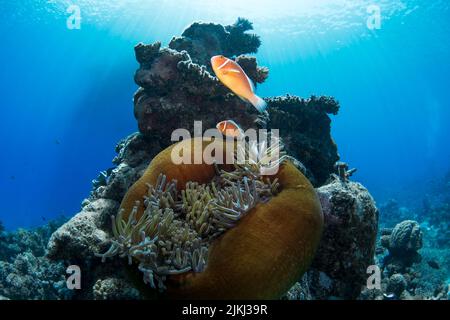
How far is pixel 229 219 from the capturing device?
9.75 ft

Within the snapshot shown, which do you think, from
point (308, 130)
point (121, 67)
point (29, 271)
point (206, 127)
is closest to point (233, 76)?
point (206, 127)

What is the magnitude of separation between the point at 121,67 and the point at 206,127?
1470 inches

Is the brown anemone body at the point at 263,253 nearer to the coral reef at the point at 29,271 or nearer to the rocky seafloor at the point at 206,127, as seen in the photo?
the rocky seafloor at the point at 206,127

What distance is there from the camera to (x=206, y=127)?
5789 millimetres

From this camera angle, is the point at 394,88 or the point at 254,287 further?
the point at 394,88

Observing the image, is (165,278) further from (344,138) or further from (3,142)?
(344,138)

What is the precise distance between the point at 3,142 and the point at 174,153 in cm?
7370

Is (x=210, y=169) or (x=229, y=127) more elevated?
(x=229, y=127)

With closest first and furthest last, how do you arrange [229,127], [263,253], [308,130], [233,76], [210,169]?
[263,253] < [233,76] < [210,169] < [229,127] < [308,130]

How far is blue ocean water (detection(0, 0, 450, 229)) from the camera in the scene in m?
29.4

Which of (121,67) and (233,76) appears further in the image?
(121,67)

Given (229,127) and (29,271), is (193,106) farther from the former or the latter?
(29,271)

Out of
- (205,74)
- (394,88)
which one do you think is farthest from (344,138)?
(205,74)

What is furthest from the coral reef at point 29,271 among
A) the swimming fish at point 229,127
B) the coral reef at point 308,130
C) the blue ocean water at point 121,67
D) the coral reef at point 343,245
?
the blue ocean water at point 121,67
